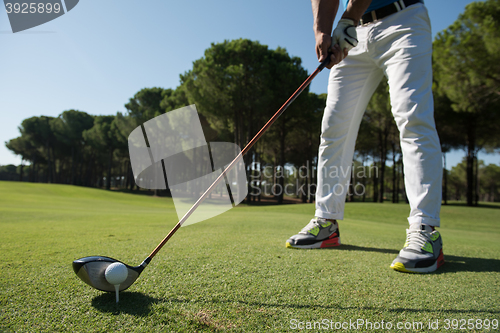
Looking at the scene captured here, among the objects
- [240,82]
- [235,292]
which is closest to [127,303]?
[235,292]

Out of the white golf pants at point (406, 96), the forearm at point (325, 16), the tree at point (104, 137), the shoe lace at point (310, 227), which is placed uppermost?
the tree at point (104, 137)

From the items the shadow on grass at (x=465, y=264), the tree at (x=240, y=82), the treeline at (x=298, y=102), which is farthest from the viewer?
the tree at (x=240, y=82)

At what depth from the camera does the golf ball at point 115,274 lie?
1015 mm

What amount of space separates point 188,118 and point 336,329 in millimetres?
24799

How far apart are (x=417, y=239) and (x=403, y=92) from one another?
3.38ft

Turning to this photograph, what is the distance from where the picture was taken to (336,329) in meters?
0.85

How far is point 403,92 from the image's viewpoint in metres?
1.95

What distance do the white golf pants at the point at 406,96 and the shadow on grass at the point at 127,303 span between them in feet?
5.44

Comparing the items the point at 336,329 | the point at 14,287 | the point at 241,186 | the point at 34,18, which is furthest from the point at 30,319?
the point at 241,186

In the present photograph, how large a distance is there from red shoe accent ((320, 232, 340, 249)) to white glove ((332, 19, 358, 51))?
1.48 metres

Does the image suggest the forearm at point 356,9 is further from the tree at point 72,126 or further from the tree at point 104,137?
the tree at point 72,126

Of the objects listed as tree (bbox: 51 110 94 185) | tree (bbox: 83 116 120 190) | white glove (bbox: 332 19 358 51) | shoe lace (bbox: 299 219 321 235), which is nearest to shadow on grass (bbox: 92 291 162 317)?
shoe lace (bbox: 299 219 321 235)

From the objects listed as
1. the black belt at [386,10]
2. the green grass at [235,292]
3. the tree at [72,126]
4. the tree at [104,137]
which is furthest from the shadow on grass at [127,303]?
the tree at [72,126]

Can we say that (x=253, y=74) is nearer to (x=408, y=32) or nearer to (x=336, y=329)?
(x=408, y=32)
